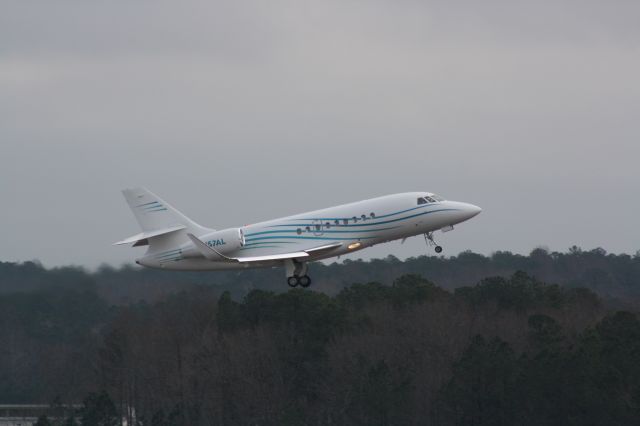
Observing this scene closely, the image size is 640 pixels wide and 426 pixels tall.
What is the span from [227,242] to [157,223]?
5.07 m


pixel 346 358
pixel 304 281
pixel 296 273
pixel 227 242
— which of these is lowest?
pixel 346 358

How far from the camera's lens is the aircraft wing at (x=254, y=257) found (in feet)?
253

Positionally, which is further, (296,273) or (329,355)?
(329,355)

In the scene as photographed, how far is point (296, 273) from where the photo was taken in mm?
79562

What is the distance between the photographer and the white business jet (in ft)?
254

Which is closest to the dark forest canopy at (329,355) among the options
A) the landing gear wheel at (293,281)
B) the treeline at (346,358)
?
the treeline at (346,358)

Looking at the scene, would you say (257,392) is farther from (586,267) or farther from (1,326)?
(586,267)

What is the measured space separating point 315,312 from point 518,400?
1926 centimetres

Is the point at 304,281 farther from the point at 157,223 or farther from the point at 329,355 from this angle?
the point at 329,355

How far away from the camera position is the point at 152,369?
115312 millimetres

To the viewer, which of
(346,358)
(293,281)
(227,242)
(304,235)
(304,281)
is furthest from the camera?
(346,358)

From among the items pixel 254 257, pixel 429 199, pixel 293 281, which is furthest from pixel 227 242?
pixel 429 199

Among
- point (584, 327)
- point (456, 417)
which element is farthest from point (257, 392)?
point (584, 327)

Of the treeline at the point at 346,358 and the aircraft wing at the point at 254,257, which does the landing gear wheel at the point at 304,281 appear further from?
the treeline at the point at 346,358
